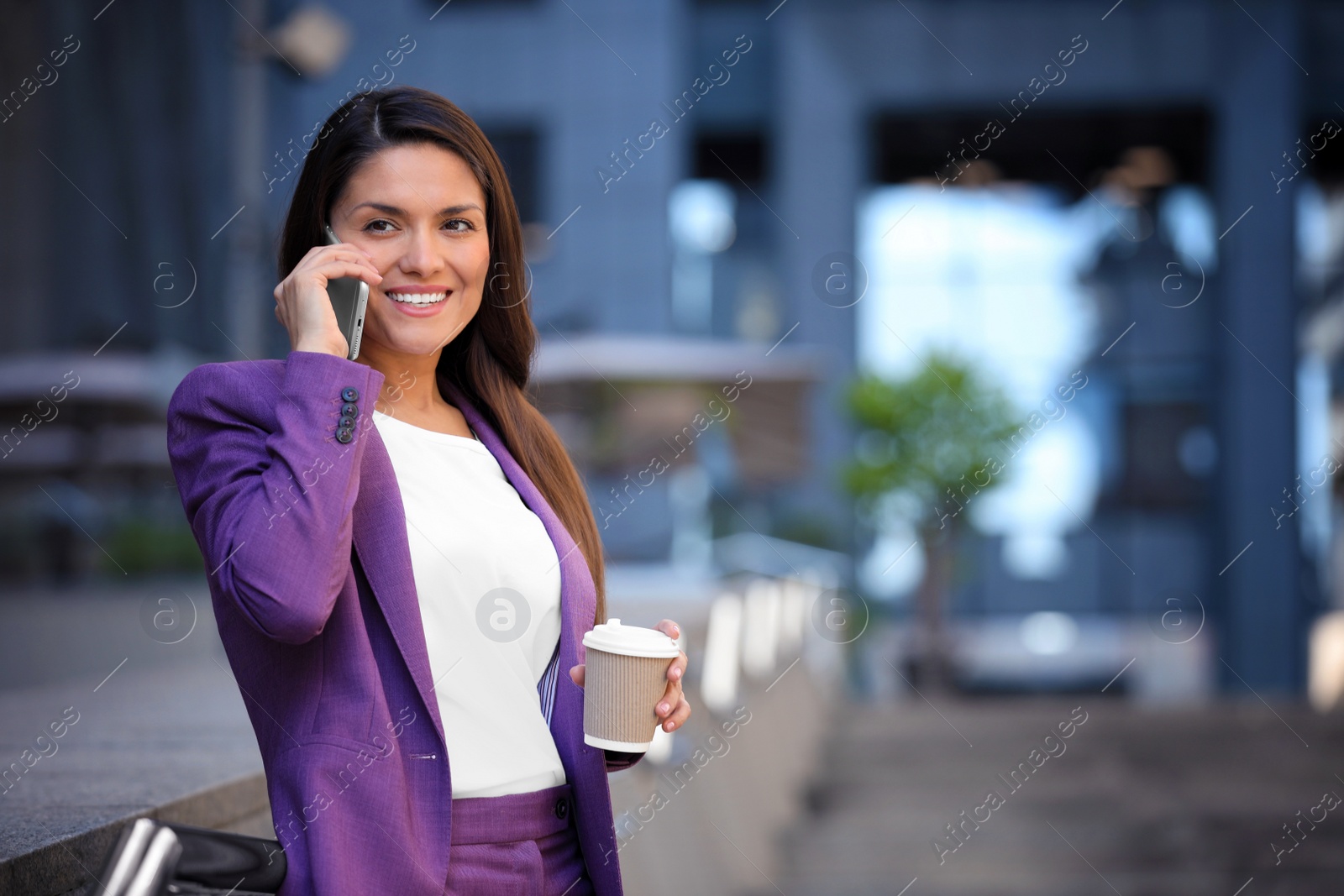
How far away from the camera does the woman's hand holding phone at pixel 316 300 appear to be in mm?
1487

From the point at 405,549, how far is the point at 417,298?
15.3 inches

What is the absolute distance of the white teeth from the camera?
5.60 ft

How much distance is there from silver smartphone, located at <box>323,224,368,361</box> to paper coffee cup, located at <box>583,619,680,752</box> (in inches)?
19.1

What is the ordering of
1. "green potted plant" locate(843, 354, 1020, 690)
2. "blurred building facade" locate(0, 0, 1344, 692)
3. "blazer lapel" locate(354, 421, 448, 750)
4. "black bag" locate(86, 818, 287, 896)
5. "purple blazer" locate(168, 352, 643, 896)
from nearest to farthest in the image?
"black bag" locate(86, 818, 287, 896)
"purple blazer" locate(168, 352, 643, 896)
"blazer lapel" locate(354, 421, 448, 750)
"green potted plant" locate(843, 354, 1020, 690)
"blurred building facade" locate(0, 0, 1344, 692)

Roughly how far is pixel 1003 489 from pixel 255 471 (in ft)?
43.1

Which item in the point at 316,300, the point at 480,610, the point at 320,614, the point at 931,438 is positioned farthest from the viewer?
the point at 931,438

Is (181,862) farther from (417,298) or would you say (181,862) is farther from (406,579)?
(417,298)

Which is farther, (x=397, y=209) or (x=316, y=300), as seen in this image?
(x=397, y=209)

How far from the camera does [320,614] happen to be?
1.32 meters

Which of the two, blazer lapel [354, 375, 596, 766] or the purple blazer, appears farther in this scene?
blazer lapel [354, 375, 596, 766]

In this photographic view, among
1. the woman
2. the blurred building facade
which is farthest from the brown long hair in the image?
the blurred building facade

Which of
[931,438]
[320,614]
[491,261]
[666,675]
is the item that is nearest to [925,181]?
[931,438]

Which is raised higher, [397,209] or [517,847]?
[397,209]

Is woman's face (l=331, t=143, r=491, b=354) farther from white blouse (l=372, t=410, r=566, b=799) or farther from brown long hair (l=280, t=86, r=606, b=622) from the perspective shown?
white blouse (l=372, t=410, r=566, b=799)
